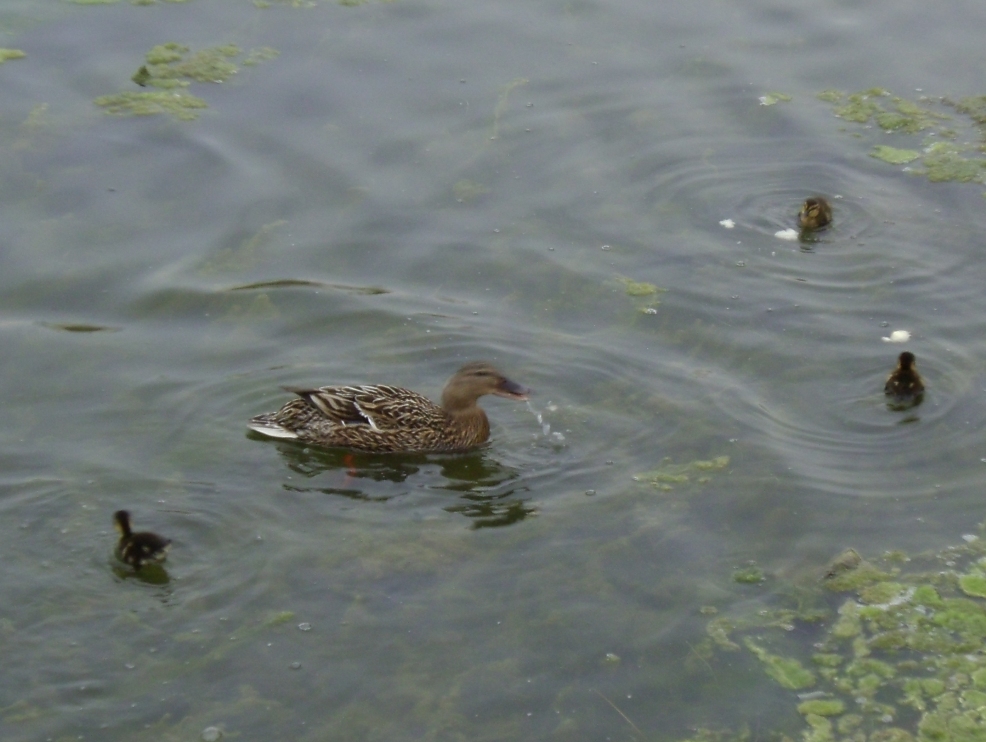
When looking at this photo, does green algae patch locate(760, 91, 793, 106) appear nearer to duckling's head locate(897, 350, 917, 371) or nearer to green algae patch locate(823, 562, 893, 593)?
duckling's head locate(897, 350, 917, 371)

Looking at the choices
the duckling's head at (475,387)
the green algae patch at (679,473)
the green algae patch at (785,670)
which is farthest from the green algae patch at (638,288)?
the green algae patch at (785,670)

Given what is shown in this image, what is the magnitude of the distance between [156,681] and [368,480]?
7.87 ft

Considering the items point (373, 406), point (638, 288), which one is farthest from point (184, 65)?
point (373, 406)

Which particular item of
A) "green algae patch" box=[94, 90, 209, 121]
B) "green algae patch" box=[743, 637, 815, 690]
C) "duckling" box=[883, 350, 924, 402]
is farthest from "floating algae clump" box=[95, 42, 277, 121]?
"green algae patch" box=[743, 637, 815, 690]

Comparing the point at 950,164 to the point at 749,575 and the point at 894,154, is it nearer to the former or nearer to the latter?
the point at 894,154

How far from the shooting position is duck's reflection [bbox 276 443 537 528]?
8.85 metres

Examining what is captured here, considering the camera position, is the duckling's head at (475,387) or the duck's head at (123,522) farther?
the duckling's head at (475,387)

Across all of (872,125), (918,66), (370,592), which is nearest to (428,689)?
(370,592)

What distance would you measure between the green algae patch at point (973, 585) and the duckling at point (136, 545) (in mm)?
4438

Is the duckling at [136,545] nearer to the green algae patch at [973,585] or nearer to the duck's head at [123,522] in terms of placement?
the duck's head at [123,522]

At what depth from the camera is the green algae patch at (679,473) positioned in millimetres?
8898

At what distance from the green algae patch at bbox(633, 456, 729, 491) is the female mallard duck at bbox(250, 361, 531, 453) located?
1.04 m

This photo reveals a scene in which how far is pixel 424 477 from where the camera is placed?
31.0 feet

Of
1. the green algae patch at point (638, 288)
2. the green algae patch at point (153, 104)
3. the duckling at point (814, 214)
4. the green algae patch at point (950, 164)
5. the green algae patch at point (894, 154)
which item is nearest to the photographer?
the green algae patch at point (638, 288)
